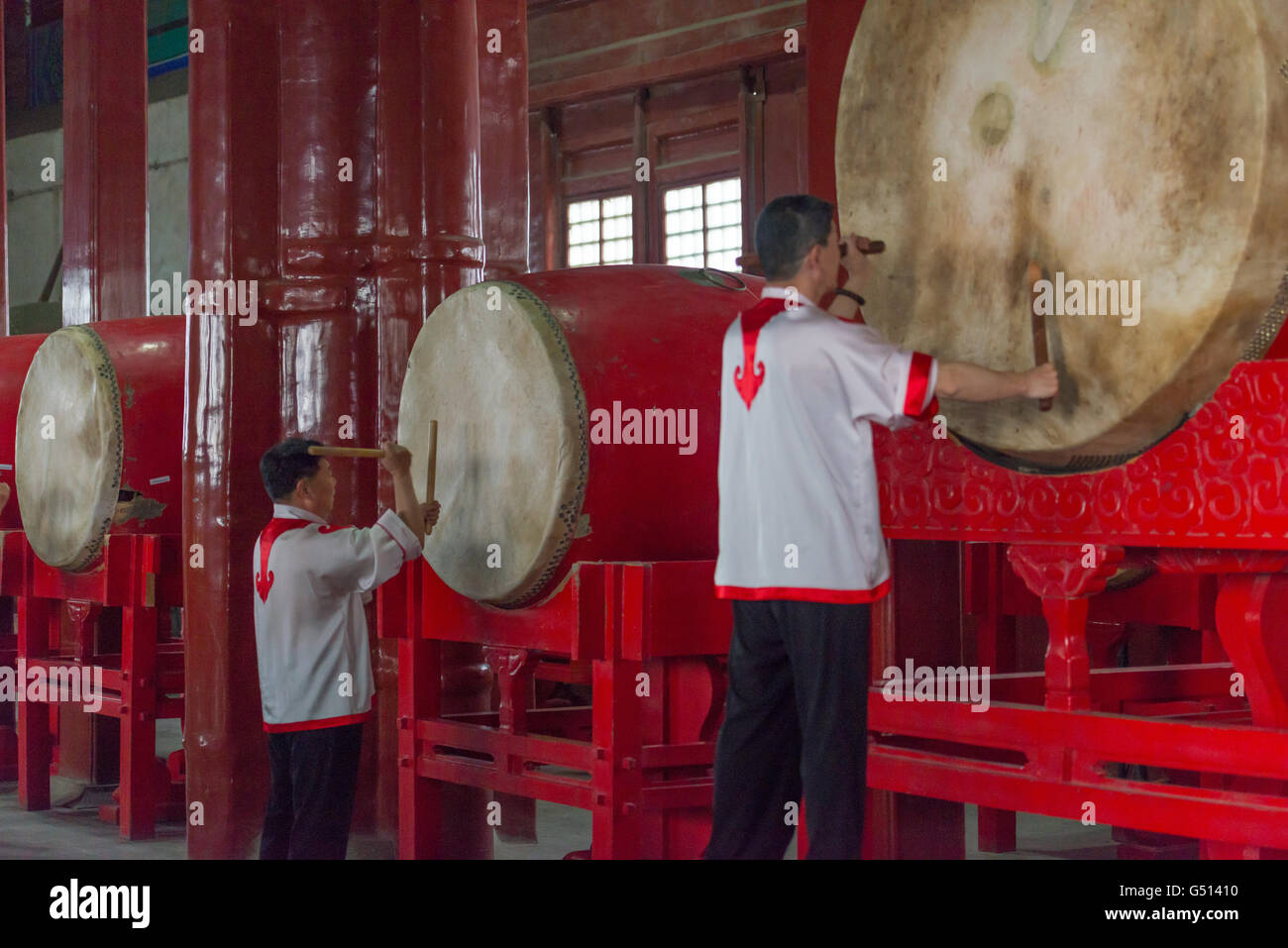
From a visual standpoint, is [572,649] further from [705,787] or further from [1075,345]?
[1075,345]

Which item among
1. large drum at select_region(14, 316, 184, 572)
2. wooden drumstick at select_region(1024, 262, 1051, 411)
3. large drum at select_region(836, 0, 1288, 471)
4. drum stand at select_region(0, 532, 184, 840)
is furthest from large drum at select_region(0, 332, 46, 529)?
wooden drumstick at select_region(1024, 262, 1051, 411)

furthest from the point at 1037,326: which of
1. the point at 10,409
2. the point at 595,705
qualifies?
the point at 10,409

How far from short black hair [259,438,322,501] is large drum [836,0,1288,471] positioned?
119cm

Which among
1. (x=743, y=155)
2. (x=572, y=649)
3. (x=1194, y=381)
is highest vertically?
(x=743, y=155)

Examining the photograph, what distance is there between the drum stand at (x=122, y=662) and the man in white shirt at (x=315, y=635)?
Answer: 159 cm

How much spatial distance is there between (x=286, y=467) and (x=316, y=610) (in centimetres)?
29

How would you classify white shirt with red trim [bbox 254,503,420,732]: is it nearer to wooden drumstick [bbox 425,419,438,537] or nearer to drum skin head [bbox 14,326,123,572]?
wooden drumstick [bbox 425,419,438,537]

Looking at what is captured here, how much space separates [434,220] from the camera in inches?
165


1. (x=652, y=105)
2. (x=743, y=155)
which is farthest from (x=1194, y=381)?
(x=652, y=105)

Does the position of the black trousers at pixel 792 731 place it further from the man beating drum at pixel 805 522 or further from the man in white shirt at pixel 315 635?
the man in white shirt at pixel 315 635

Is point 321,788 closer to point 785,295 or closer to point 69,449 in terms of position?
point 785,295

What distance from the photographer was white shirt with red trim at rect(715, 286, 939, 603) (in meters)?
2.29

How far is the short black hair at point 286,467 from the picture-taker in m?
3.28

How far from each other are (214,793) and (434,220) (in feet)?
5.10
